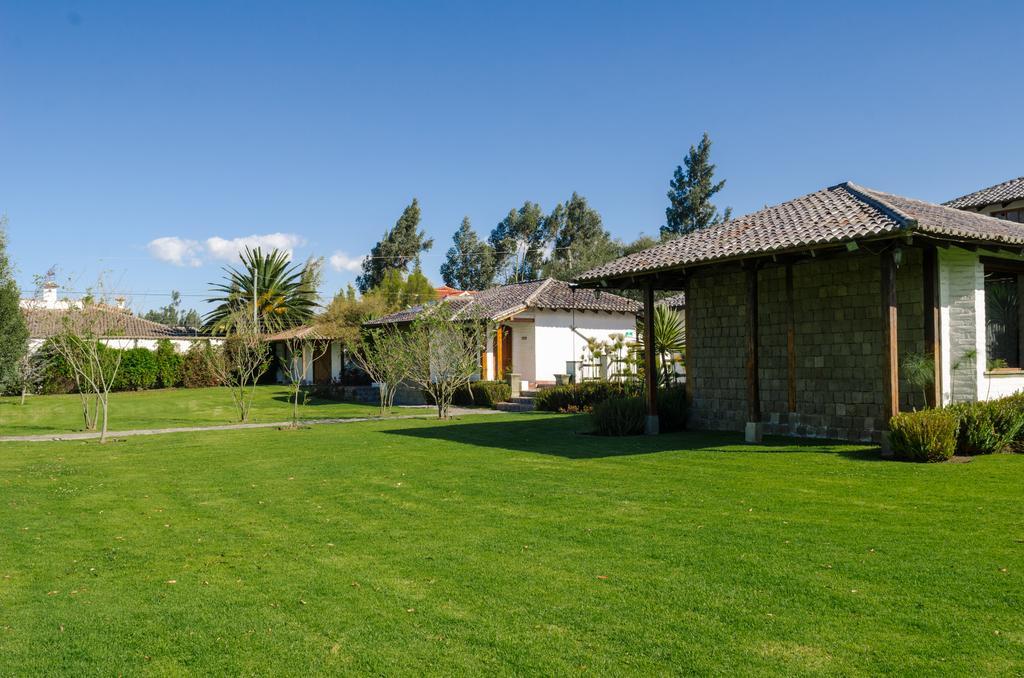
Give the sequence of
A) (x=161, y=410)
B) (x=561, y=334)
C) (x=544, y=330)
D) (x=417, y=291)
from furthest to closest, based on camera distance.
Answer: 1. (x=417, y=291)
2. (x=561, y=334)
3. (x=544, y=330)
4. (x=161, y=410)

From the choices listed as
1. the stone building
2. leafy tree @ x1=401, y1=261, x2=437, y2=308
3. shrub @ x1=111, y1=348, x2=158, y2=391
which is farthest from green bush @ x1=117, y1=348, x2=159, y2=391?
the stone building

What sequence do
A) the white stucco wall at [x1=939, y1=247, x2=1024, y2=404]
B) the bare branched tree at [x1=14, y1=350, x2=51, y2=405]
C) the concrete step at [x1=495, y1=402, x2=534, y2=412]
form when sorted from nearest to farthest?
the white stucco wall at [x1=939, y1=247, x2=1024, y2=404] < the concrete step at [x1=495, y1=402, x2=534, y2=412] < the bare branched tree at [x1=14, y1=350, x2=51, y2=405]

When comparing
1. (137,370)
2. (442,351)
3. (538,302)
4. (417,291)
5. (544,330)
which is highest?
Result: (417,291)

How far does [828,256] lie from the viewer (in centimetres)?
1391

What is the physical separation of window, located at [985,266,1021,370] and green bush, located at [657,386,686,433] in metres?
6.03

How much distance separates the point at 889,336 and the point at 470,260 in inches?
2532

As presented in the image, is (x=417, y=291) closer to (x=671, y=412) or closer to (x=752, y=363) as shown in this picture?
(x=671, y=412)

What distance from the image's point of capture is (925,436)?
1137 cm

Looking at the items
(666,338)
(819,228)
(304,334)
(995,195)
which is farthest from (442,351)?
Answer: (304,334)

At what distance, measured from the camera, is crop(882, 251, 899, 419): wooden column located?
480 inches

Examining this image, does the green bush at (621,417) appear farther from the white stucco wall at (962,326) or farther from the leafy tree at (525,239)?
the leafy tree at (525,239)

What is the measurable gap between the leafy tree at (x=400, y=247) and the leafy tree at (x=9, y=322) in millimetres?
36464

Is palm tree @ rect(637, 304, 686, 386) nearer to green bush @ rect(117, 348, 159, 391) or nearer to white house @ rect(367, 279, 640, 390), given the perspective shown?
white house @ rect(367, 279, 640, 390)

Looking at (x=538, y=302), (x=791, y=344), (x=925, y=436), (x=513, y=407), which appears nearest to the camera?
(x=925, y=436)
